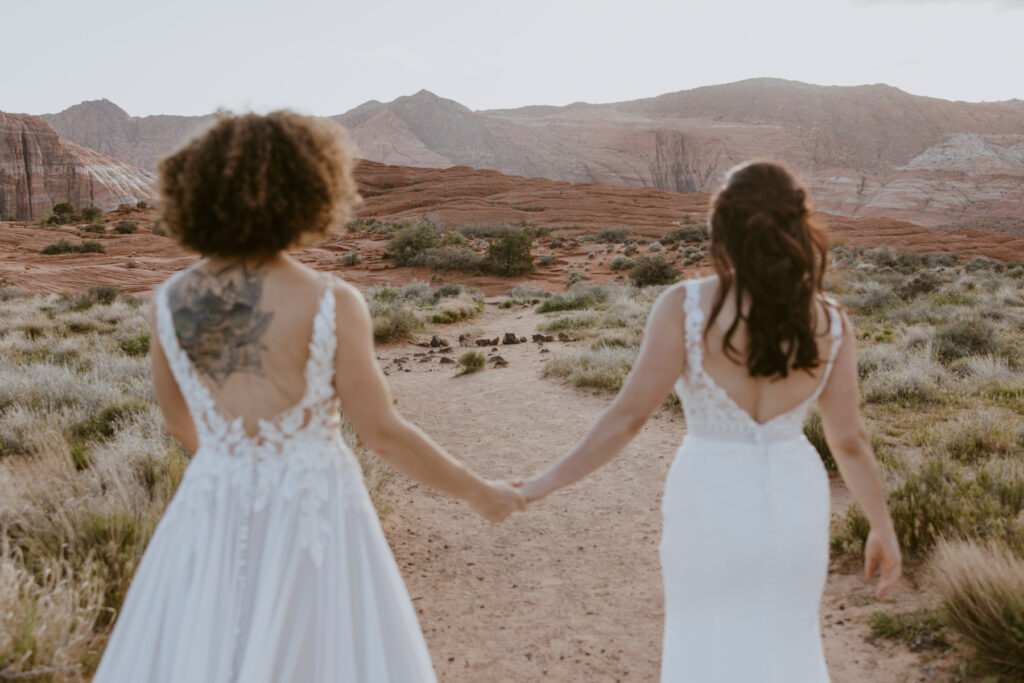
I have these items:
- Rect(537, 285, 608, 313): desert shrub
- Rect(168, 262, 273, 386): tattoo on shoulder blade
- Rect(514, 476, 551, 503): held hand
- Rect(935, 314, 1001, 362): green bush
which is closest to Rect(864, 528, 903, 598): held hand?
Rect(514, 476, 551, 503): held hand

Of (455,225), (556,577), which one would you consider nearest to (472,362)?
(556,577)

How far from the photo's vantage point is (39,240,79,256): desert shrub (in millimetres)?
26047

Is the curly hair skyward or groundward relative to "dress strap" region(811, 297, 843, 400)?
skyward

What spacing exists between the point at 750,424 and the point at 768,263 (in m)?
0.46

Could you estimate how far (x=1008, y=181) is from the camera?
5784 cm

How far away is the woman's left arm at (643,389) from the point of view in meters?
1.94

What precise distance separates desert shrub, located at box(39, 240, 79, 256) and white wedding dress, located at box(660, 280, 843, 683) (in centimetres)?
2963

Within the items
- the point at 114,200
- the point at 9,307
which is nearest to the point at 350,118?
the point at 114,200

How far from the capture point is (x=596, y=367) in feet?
29.6

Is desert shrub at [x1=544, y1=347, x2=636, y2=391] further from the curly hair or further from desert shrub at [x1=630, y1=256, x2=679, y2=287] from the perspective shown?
desert shrub at [x1=630, y1=256, x2=679, y2=287]

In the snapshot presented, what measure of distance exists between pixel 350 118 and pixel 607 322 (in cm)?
8464

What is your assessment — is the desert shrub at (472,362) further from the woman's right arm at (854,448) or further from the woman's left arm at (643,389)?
the woman's right arm at (854,448)

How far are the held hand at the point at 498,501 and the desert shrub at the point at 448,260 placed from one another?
20973 millimetres

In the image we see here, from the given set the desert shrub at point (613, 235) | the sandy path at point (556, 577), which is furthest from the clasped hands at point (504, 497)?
the desert shrub at point (613, 235)
